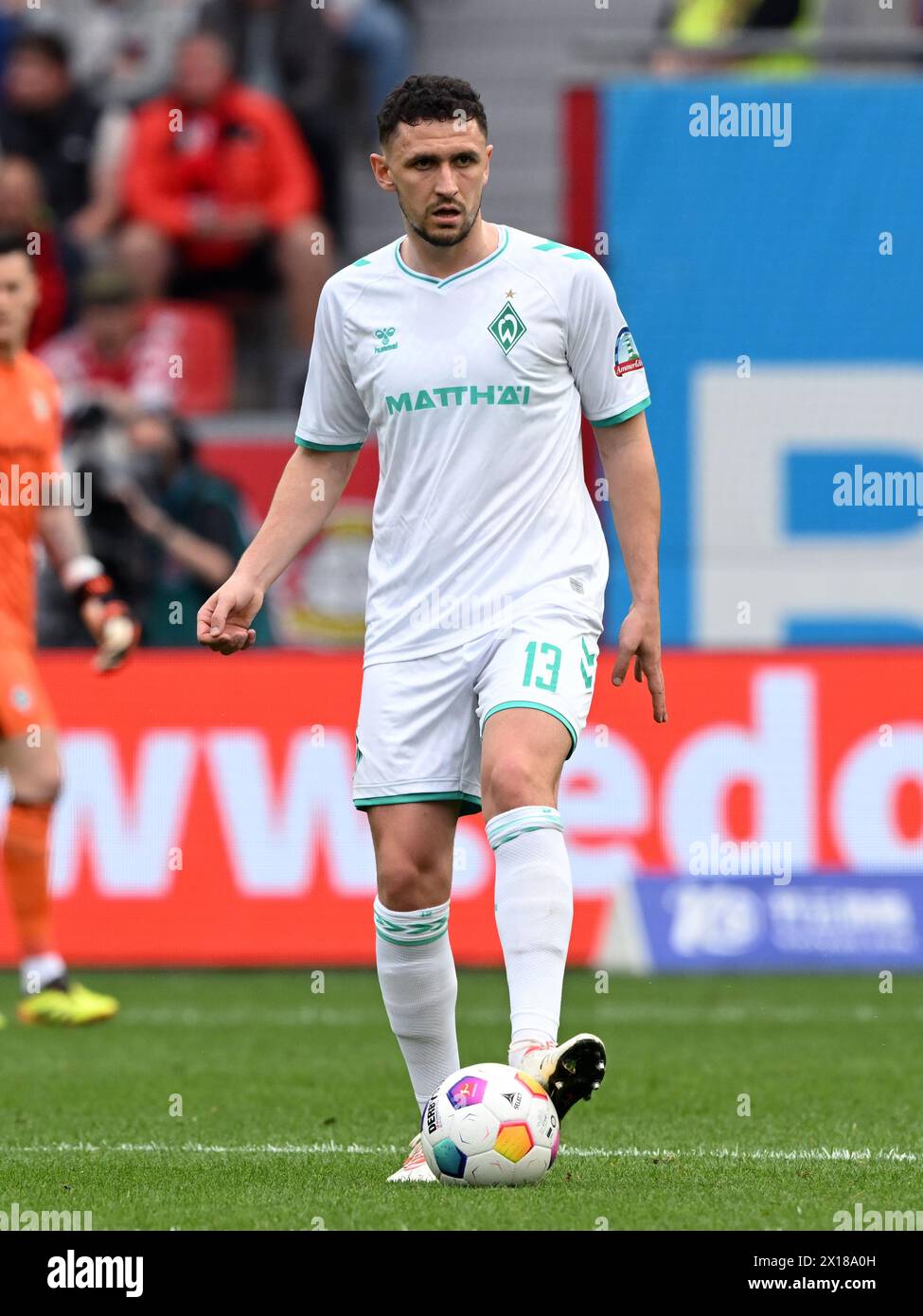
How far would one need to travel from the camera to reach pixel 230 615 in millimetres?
5137

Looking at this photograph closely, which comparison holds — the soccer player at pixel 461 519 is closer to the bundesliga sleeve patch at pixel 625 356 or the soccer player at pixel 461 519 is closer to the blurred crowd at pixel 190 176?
the bundesliga sleeve patch at pixel 625 356

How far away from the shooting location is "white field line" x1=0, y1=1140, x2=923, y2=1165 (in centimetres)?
541

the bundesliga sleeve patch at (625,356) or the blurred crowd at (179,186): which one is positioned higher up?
the blurred crowd at (179,186)

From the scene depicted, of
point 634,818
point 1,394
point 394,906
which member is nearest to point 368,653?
point 394,906

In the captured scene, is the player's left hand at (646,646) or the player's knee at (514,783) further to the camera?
the player's left hand at (646,646)

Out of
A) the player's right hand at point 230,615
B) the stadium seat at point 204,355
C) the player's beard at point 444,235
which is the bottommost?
the player's right hand at point 230,615

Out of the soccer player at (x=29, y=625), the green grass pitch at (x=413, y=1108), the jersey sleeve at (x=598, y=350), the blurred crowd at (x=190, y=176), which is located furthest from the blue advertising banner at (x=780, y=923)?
the jersey sleeve at (x=598, y=350)

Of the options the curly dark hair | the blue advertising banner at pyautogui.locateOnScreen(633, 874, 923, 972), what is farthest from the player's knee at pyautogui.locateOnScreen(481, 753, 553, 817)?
the blue advertising banner at pyautogui.locateOnScreen(633, 874, 923, 972)

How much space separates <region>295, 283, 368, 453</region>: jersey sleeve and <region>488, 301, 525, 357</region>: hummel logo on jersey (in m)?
0.38

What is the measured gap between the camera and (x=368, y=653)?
17.1 feet

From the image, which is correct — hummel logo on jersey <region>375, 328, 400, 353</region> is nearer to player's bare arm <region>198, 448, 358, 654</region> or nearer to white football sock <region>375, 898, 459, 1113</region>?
player's bare arm <region>198, 448, 358, 654</region>

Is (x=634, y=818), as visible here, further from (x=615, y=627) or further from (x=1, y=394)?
(x=1, y=394)

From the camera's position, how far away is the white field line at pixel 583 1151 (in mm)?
5410

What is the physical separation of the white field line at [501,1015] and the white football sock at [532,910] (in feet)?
12.5
